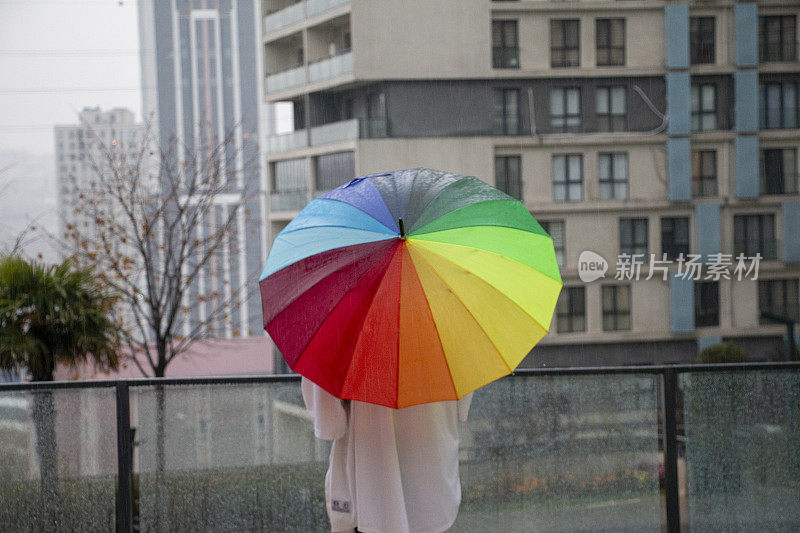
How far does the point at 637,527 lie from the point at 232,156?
305 inches

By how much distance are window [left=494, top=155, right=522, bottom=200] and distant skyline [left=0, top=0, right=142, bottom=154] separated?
178 inches

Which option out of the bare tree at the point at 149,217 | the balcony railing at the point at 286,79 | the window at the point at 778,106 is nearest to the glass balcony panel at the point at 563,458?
the bare tree at the point at 149,217

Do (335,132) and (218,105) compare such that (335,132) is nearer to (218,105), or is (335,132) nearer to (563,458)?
(218,105)

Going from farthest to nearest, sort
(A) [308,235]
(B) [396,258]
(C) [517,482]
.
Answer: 1. (C) [517,482]
2. (A) [308,235]
3. (B) [396,258]

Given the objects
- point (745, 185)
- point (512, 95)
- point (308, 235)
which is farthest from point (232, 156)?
point (308, 235)

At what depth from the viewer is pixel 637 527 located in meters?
2.09

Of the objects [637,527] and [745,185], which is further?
[745,185]

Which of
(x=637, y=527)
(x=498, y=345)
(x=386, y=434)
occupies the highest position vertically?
(x=498, y=345)

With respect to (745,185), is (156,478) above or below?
below

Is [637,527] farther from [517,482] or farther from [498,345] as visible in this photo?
[498,345]

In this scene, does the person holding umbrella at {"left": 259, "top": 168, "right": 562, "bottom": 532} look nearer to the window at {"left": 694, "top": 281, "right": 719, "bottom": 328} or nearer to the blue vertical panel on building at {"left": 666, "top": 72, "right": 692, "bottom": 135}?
the blue vertical panel on building at {"left": 666, "top": 72, "right": 692, "bottom": 135}

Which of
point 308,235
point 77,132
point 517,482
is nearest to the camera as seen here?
point 308,235

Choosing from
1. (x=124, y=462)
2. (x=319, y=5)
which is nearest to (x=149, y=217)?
(x=319, y=5)

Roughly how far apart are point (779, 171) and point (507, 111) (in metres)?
2.89
